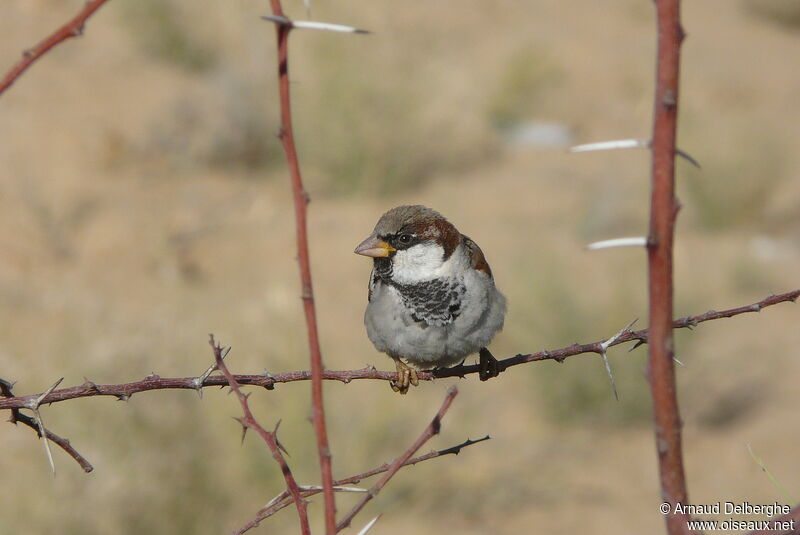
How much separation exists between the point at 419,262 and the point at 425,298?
0.11 metres

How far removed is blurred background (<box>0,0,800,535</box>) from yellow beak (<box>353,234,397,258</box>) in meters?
2.80

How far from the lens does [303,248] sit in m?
0.95

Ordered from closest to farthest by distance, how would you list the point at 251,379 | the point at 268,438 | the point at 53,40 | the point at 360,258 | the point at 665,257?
the point at 665,257
the point at 53,40
the point at 268,438
the point at 251,379
the point at 360,258

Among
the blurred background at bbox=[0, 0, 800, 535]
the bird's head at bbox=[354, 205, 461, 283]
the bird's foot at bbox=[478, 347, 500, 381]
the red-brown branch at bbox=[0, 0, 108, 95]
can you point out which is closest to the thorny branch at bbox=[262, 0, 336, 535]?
the red-brown branch at bbox=[0, 0, 108, 95]

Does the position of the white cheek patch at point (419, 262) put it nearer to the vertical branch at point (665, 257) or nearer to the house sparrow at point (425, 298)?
the house sparrow at point (425, 298)

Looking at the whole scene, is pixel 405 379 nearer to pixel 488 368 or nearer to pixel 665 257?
pixel 488 368

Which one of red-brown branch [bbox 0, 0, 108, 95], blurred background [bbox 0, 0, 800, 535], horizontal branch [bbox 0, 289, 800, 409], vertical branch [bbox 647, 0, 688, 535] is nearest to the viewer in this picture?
vertical branch [bbox 647, 0, 688, 535]

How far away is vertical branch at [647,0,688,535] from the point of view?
0.83 m

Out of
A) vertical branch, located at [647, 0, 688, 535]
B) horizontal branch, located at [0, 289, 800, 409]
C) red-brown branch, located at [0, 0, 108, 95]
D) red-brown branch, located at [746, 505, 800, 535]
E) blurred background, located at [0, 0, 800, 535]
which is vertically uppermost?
red-brown branch, located at [0, 0, 108, 95]

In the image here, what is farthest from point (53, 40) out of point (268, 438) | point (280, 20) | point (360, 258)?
point (360, 258)

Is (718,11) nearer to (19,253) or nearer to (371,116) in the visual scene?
(371,116)

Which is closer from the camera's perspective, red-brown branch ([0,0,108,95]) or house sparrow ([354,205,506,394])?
red-brown branch ([0,0,108,95])

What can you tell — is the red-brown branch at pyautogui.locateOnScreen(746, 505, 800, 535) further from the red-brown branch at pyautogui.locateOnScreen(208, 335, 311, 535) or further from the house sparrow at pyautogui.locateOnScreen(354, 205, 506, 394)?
the house sparrow at pyautogui.locateOnScreen(354, 205, 506, 394)

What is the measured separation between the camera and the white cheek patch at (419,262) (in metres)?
2.77
